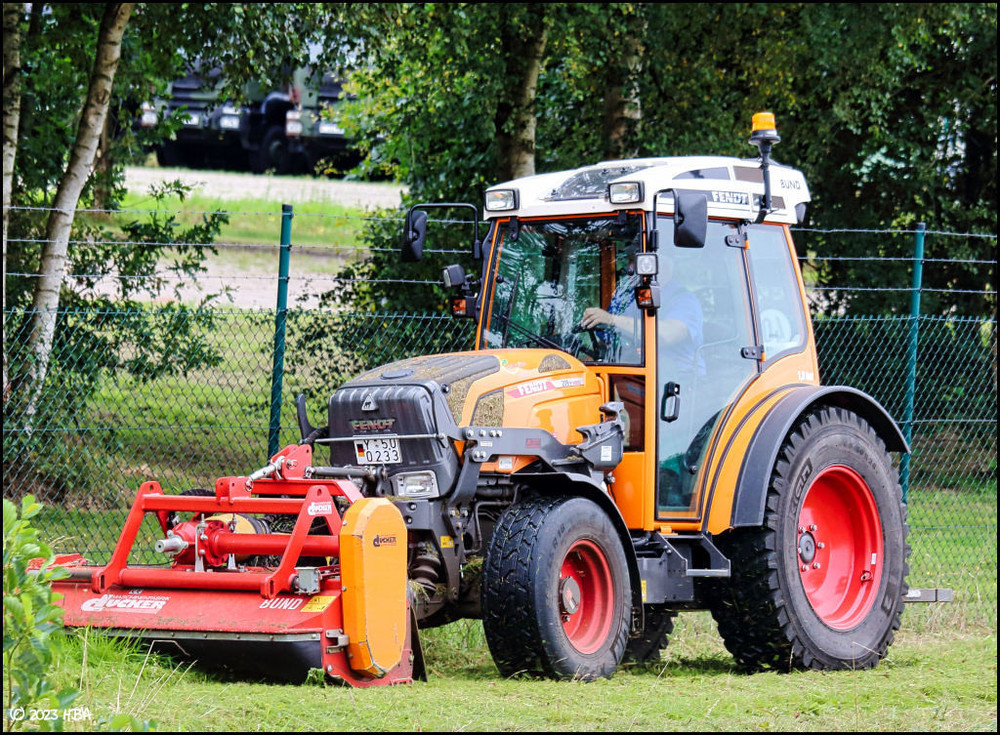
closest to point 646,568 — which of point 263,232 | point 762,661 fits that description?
point 762,661

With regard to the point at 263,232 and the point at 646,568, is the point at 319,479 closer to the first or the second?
the point at 646,568

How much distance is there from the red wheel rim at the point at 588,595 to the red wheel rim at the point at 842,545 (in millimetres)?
1453

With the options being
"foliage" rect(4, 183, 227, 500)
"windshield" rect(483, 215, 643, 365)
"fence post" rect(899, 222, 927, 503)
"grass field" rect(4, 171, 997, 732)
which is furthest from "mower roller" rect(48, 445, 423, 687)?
"fence post" rect(899, 222, 927, 503)

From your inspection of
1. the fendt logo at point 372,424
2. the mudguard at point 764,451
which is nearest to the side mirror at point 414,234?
the fendt logo at point 372,424

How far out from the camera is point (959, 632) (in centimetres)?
904

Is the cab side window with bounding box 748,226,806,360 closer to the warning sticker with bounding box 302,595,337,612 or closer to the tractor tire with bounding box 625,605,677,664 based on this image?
the tractor tire with bounding box 625,605,677,664

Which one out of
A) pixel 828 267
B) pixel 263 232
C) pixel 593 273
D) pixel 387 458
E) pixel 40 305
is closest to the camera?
pixel 387 458

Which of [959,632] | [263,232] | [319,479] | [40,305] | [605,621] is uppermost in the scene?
[263,232]

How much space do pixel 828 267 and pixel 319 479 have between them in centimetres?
1149

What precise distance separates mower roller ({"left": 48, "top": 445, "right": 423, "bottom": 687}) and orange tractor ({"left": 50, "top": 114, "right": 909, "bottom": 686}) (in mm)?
13

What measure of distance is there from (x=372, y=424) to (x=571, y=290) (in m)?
1.35

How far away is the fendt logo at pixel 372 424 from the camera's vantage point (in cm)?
645

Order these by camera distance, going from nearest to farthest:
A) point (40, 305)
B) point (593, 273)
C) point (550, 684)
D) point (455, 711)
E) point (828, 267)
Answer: point (455, 711) → point (550, 684) → point (593, 273) → point (40, 305) → point (828, 267)

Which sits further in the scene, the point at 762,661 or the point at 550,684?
the point at 762,661
